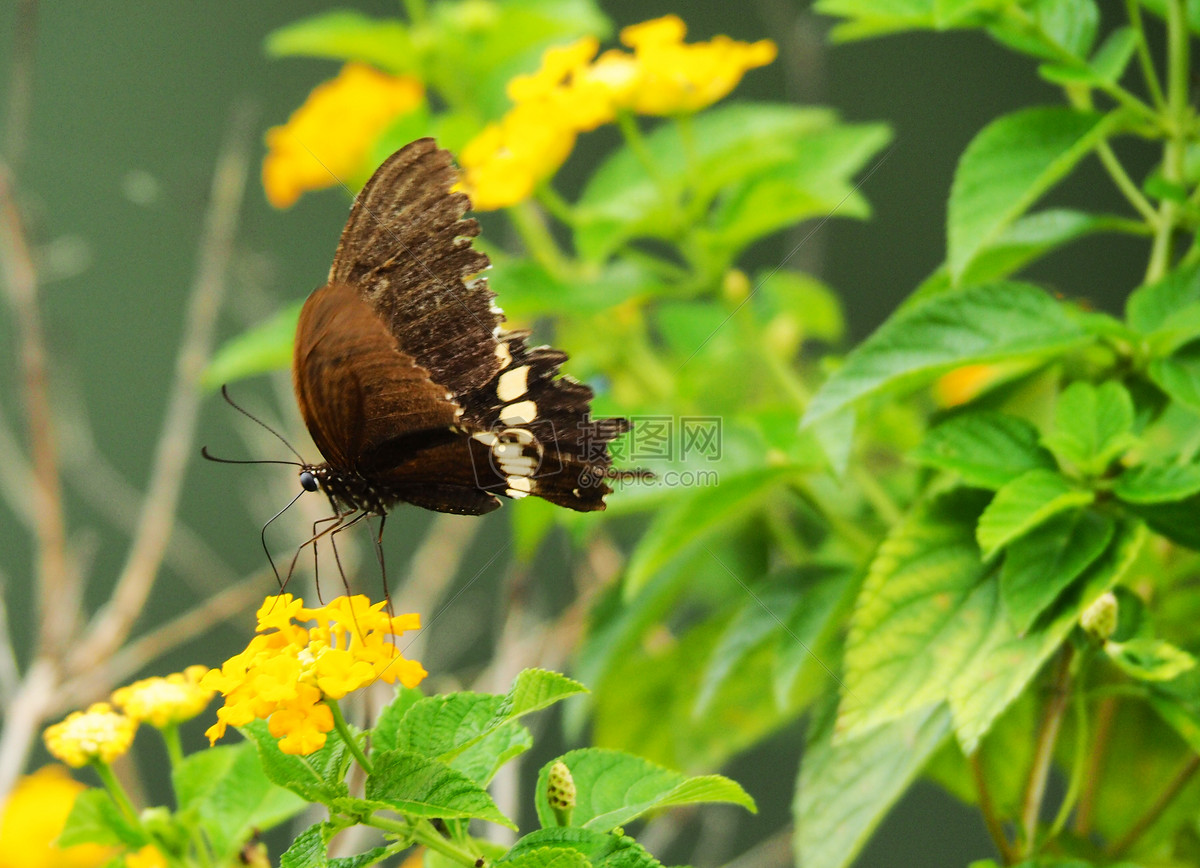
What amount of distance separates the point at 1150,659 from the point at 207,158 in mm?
1670

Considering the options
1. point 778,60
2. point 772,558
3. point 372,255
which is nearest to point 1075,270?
point 778,60

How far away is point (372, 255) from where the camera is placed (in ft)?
1.74

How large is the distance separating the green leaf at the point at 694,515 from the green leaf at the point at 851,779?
13 centimetres

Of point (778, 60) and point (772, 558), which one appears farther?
point (778, 60)

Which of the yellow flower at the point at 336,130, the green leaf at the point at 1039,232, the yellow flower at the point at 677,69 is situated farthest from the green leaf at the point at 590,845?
the yellow flower at the point at 336,130

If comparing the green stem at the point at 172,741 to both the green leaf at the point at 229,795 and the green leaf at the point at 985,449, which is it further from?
the green leaf at the point at 985,449

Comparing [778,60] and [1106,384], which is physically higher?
[778,60]

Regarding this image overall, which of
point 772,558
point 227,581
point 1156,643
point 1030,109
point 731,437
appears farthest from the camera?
point 227,581

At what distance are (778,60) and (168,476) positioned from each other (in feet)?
4.80

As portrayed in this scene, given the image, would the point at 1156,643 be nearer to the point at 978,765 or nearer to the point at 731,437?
the point at 978,765

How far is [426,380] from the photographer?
53 cm

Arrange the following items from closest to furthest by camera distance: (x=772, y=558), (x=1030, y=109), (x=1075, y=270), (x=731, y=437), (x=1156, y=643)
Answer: (x=1156, y=643)
(x=1030, y=109)
(x=731, y=437)
(x=772, y=558)
(x=1075, y=270)

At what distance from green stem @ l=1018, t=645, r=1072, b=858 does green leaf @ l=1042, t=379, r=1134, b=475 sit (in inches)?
4.4

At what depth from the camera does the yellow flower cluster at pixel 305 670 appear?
37 cm
